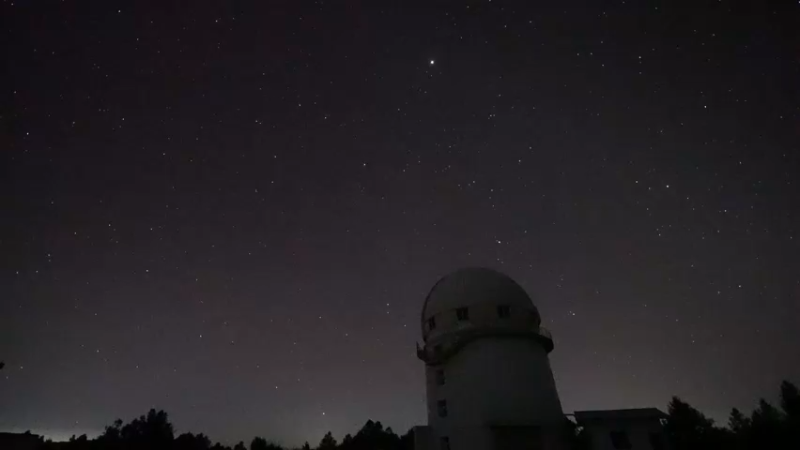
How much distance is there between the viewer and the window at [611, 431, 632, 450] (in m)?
25.3

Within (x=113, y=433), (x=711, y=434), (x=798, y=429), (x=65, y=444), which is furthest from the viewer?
(x=113, y=433)

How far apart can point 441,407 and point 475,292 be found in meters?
8.84

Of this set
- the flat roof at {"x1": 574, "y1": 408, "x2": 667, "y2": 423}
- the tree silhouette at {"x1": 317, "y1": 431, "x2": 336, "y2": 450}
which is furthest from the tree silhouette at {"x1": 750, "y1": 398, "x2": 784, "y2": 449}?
the tree silhouette at {"x1": 317, "y1": 431, "x2": 336, "y2": 450}

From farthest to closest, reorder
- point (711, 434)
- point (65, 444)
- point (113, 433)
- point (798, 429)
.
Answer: point (113, 433) → point (65, 444) → point (711, 434) → point (798, 429)

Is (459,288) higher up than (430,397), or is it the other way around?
(459,288)

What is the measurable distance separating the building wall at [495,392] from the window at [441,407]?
349 mm

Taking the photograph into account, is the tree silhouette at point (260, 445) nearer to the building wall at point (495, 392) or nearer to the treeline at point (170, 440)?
the treeline at point (170, 440)

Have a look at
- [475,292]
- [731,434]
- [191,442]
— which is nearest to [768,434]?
[731,434]

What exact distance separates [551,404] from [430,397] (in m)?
9.00

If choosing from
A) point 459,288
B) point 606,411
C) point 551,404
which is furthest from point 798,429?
point 459,288

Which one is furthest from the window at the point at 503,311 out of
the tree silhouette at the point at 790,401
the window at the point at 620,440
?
the tree silhouette at the point at 790,401

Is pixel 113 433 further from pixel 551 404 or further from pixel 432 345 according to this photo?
pixel 551 404

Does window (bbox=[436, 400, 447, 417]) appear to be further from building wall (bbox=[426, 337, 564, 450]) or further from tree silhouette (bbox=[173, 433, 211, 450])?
tree silhouette (bbox=[173, 433, 211, 450])

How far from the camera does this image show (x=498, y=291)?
30781 millimetres
